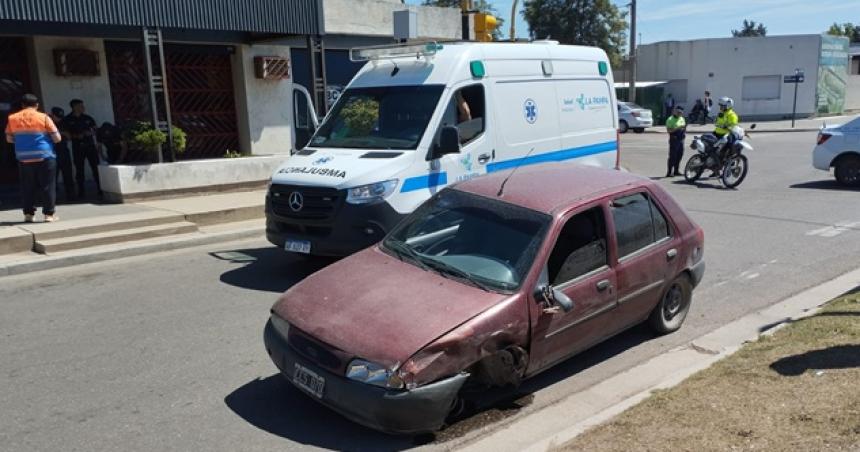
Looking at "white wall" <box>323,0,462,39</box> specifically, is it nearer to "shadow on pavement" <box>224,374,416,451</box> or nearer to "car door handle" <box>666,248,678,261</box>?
"car door handle" <box>666,248,678,261</box>

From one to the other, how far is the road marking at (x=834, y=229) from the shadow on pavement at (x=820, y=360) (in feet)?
18.8

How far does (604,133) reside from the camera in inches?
413

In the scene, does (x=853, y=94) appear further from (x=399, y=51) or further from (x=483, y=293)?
(x=483, y=293)

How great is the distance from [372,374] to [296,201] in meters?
3.88

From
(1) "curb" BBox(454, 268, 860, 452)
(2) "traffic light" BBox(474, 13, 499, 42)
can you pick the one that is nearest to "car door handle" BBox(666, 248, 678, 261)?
(1) "curb" BBox(454, 268, 860, 452)

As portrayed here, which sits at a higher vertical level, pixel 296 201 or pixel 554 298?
pixel 296 201

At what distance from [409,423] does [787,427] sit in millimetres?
2123

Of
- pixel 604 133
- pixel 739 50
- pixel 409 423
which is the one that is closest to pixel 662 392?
pixel 409 423

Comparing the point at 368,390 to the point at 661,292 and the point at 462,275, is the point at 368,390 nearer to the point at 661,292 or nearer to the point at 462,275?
the point at 462,275

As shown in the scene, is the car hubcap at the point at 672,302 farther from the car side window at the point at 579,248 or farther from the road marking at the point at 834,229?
the road marking at the point at 834,229

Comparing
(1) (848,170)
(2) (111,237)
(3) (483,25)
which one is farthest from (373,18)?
(1) (848,170)

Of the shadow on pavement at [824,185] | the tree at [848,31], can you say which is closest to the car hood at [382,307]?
the shadow on pavement at [824,185]

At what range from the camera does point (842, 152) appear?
1431cm

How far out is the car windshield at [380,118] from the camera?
7.85 m
